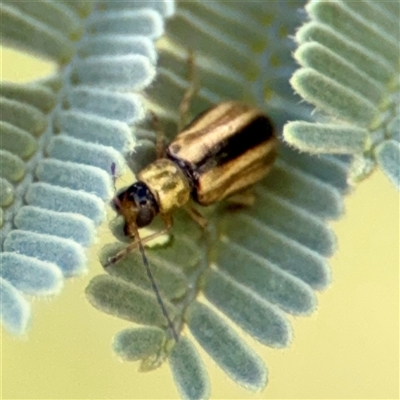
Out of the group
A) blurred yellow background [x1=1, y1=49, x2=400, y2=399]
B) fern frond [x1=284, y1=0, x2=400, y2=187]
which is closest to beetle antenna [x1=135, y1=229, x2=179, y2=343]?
fern frond [x1=284, y1=0, x2=400, y2=187]

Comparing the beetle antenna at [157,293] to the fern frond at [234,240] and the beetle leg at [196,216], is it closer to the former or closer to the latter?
the fern frond at [234,240]

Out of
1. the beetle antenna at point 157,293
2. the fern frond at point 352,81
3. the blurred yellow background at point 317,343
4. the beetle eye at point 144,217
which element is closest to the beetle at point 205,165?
the beetle eye at point 144,217

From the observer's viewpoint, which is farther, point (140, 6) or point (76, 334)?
point (76, 334)

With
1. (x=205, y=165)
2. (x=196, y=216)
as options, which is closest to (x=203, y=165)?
(x=205, y=165)

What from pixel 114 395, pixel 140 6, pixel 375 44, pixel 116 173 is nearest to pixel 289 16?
pixel 375 44

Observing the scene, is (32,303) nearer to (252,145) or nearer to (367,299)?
(252,145)
